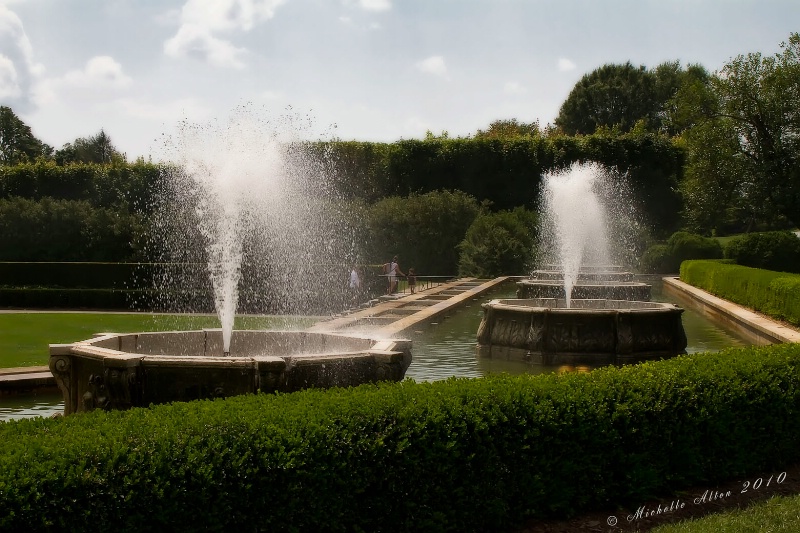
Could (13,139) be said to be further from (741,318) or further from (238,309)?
(741,318)

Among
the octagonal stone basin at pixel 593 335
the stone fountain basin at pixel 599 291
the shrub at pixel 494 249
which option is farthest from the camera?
the shrub at pixel 494 249

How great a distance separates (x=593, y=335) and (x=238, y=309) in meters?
13.1

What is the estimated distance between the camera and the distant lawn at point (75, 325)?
13.5m

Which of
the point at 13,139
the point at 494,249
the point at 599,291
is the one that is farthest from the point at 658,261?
the point at 13,139

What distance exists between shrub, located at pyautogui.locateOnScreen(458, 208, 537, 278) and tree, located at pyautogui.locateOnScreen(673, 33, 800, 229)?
27.5 feet

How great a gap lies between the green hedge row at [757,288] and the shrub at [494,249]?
7.06 meters

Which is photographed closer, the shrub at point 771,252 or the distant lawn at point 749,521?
the distant lawn at point 749,521

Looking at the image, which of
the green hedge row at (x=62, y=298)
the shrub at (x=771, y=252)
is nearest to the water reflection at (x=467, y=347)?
the green hedge row at (x=62, y=298)

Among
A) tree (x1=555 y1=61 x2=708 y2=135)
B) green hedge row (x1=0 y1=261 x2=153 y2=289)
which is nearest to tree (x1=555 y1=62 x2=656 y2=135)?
tree (x1=555 y1=61 x2=708 y2=135)

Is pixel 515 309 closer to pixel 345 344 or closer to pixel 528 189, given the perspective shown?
pixel 345 344

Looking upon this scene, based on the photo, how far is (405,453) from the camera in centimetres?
455

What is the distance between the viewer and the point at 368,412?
15.1ft

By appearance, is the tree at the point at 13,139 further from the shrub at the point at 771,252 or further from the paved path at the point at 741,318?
the paved path at the point at 741,318

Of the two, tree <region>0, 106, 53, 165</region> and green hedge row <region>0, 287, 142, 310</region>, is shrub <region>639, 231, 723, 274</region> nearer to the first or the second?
green hedge row <region>0, 287, 142, 310</region>
